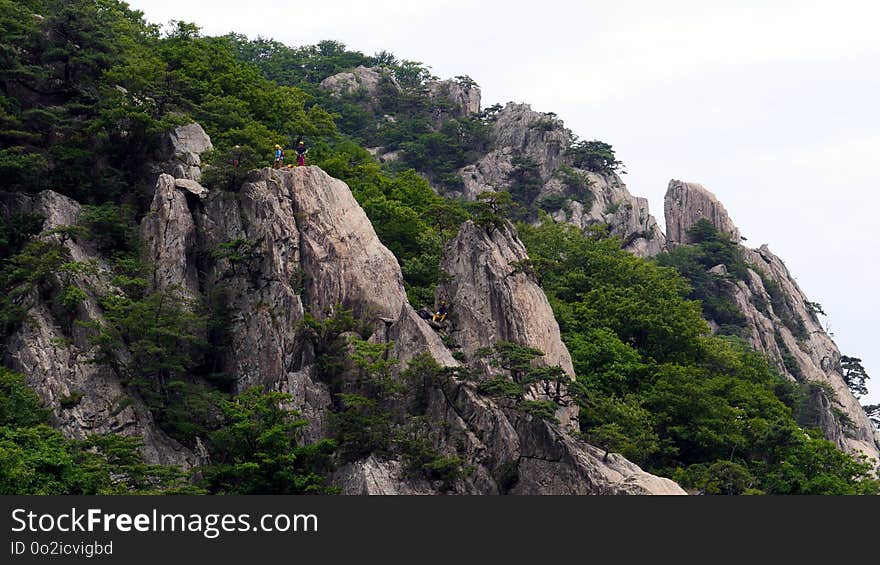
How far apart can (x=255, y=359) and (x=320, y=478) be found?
6.05 meters

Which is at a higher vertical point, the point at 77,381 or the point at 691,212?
the point at 691,212

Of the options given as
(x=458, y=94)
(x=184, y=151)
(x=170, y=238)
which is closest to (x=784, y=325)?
(x=458, y=94)

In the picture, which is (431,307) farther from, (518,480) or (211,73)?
(211,73)

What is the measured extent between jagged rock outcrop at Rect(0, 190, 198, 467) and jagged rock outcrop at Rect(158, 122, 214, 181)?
7.16 m

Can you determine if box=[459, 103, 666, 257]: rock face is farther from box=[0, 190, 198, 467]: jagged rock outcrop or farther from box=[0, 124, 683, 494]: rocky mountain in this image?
box=[0, 190, 198, 467]: jagged rock outcrop

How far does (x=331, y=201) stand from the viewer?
39469 mm

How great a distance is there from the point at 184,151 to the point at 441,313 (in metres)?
11.9

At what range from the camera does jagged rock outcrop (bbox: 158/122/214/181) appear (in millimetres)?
41031

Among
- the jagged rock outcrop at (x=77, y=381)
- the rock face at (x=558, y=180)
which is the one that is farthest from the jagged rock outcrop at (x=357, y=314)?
the rock face at (x=558, y=180)

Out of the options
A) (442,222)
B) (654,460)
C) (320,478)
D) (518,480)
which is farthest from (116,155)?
(654,460)

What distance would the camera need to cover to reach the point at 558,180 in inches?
3059

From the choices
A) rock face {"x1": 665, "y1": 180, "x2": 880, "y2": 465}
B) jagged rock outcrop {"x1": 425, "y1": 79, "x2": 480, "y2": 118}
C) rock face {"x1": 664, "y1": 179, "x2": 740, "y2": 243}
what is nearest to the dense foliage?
rock face {"x1": 665, "y1": 180, "x2": 880, "y2": 465}

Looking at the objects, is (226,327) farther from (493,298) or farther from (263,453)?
(493,298)

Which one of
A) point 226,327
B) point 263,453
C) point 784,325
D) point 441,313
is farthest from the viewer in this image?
point 784,325
